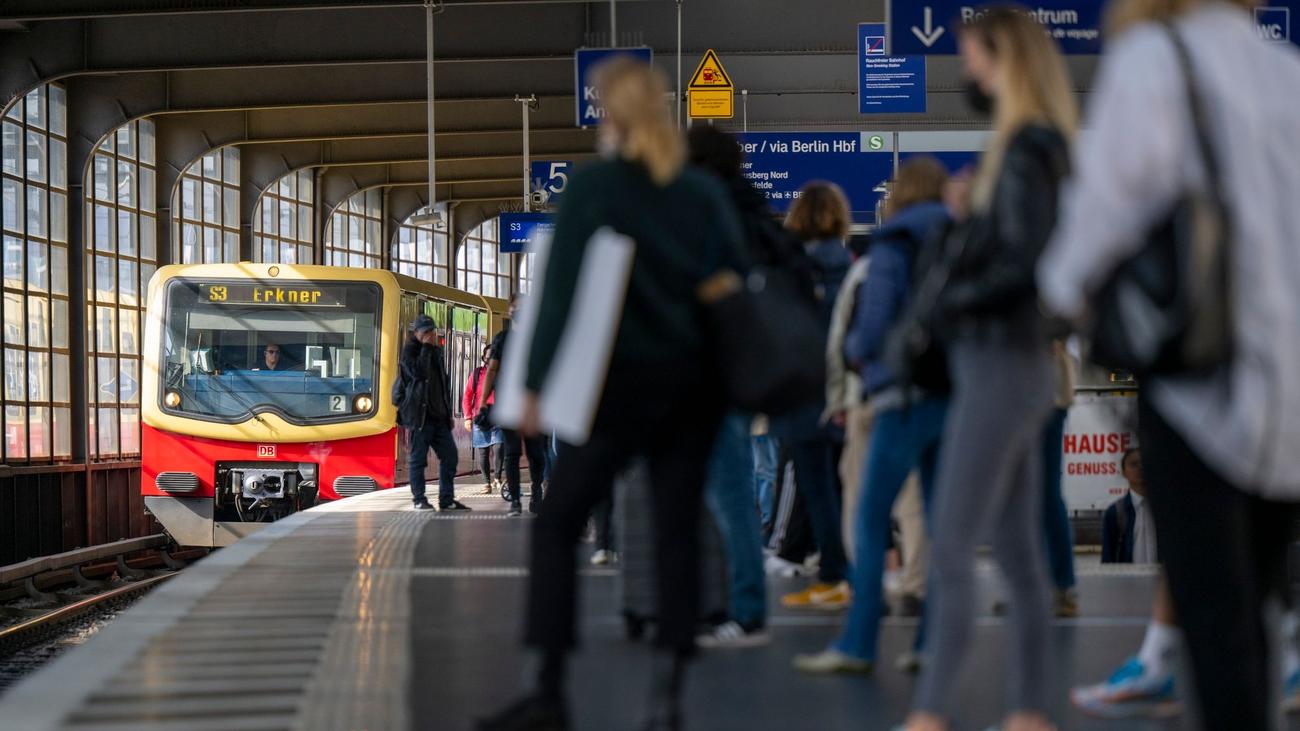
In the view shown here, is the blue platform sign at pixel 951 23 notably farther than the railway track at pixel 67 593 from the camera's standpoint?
No

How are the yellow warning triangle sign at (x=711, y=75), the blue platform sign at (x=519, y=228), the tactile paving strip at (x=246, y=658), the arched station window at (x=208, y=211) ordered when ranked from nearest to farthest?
the tactile paving strip at (x=246, y=658)
the yellow warning triangle sign at (x=711, y=75)
the blue platform sign at (x=519, y=228)
the arched station window at (x=208, y=211)

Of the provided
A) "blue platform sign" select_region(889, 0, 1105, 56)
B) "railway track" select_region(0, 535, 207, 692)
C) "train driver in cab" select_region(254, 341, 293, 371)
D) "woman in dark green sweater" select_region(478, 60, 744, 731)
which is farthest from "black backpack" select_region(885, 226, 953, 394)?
"train driver in cab" select_region(254, 341, 293, 371)

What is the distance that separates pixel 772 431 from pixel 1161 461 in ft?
12.0

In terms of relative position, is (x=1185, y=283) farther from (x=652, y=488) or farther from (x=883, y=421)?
(x=883, y=421)

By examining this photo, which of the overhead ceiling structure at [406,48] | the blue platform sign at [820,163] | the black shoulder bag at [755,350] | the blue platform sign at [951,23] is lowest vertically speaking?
the black shoulder bag at [755,350]

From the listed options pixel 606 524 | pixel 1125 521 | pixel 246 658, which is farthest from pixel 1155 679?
pixel 1125 521

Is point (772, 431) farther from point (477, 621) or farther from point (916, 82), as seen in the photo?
point (916, 82)

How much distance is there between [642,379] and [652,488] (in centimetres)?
27

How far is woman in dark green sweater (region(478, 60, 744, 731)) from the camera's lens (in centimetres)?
385

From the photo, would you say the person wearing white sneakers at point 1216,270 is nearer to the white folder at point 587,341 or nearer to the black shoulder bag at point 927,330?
the black shoulder bag at point 927,330

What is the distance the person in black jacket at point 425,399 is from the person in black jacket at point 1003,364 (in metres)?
10.7

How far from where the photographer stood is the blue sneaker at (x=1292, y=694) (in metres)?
4.37

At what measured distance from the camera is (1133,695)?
4445 mm

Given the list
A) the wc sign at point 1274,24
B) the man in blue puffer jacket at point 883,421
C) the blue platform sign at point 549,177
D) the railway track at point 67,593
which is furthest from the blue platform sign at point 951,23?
the blue platform sign at point 549,177
